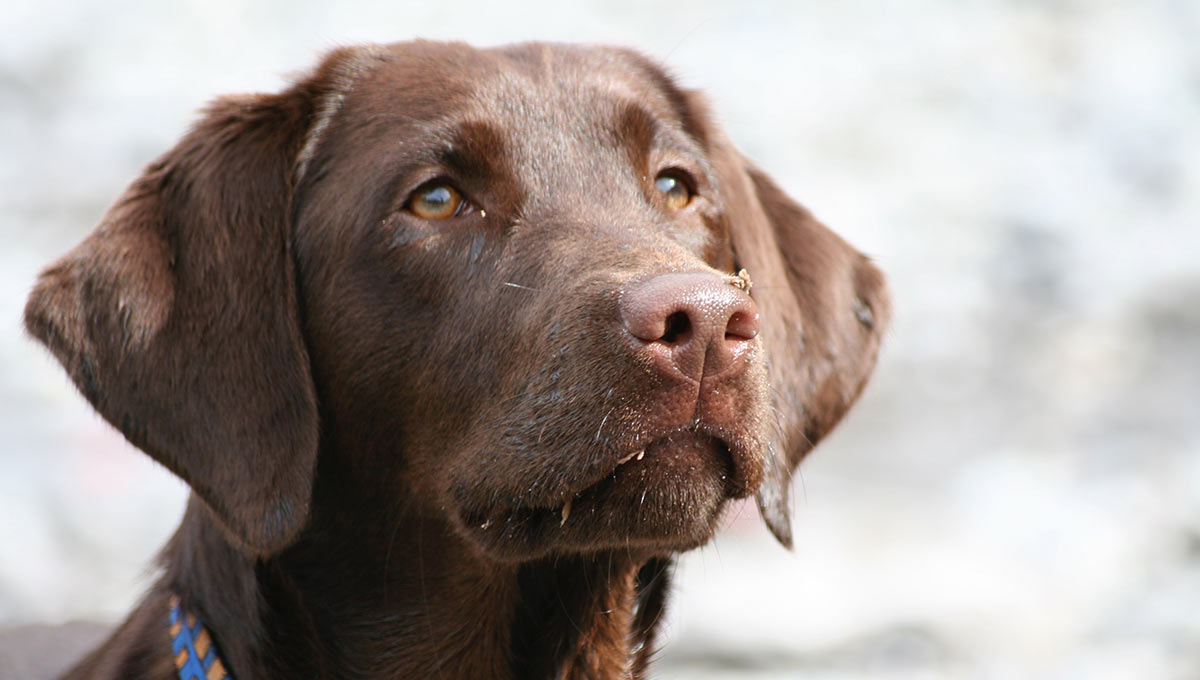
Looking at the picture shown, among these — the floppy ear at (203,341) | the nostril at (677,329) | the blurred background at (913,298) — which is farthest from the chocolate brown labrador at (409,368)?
the blurred background at (913,298)

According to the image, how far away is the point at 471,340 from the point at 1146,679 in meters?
→ 3.92

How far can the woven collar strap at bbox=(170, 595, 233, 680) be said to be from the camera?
121 inches

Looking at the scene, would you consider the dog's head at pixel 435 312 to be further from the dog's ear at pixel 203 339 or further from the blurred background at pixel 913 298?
the blurred background at pixel 913 298

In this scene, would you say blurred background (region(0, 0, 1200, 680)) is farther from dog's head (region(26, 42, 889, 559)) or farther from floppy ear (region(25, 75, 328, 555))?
floppy ear (region(25, 75, 328, 555))

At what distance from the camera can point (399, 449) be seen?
10.3ft

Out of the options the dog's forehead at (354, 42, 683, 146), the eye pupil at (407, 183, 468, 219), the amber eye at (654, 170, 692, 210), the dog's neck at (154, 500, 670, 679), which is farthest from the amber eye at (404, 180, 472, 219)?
the dog's neck at (154, 500, 670, 679)

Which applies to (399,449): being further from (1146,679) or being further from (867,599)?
(1146,679)

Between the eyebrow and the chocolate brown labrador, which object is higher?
the eyebrow

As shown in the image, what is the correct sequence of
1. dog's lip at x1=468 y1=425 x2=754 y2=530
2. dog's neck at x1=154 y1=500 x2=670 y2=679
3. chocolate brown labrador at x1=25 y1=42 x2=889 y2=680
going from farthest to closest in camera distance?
dog's neck at x1=154 y1=500 x2=670 y2=679, chocolate brown labrador at x1=25 y1=42 x2=889 y2=680, dog's lip at x1=468 y1=425 x2=754 y2=530

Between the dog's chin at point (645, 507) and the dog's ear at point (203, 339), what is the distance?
505mm

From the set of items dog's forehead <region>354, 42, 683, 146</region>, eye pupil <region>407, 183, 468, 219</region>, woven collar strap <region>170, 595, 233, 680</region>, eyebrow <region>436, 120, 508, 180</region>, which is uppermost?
dog's forehead <region>354, 42, 683, 146</region>

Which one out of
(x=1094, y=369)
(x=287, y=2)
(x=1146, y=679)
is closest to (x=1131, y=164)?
(x=1094, y=369)

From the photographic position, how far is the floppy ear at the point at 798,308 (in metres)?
3.49

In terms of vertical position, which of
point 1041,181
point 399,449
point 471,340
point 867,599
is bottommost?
point 867,599
